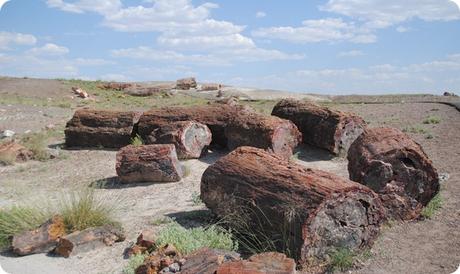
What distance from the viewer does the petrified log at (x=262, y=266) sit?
4.43 m

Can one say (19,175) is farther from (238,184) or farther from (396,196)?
(396,196)

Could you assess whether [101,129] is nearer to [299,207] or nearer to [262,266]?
[299,207]

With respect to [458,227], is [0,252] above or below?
below

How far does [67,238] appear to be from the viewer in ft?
19.5

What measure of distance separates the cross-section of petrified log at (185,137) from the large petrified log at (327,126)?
2.21 metres

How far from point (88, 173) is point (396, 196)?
241 inches

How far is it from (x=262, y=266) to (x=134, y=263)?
1.53 m

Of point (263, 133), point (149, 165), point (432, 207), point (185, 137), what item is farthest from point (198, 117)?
point (432, 207)

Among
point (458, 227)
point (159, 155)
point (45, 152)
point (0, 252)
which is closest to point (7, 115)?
point (45, 152)

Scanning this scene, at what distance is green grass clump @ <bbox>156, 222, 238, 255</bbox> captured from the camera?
5609mm

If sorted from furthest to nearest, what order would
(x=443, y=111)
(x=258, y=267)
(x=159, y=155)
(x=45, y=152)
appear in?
(x=443, y=111)
(x=45, y=152)
(x=159, y=155)
(x=258, y=267)

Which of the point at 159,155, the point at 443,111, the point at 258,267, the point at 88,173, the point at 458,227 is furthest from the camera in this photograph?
the point at 443,111

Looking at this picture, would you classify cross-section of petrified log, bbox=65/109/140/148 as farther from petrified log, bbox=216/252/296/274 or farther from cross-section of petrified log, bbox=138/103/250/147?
petrified log, bbox=216/252/296/274

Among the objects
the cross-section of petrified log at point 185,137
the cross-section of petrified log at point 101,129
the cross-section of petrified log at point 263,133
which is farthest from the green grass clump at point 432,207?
the cross-section of petrified log at point 101,129
